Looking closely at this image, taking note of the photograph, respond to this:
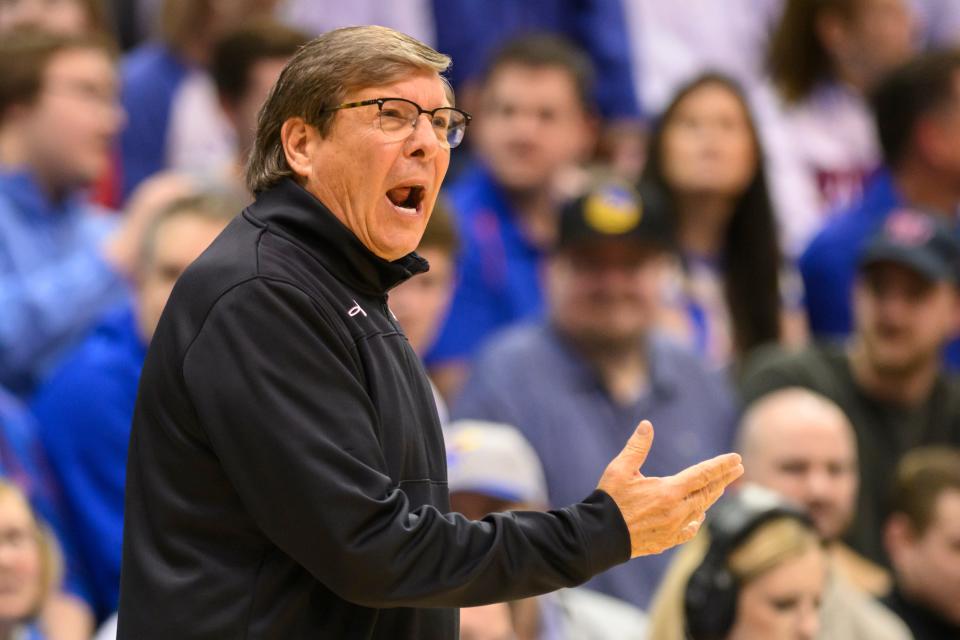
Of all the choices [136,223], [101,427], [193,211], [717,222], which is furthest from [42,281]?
[717,222]

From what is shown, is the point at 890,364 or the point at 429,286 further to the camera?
the point at 890,364

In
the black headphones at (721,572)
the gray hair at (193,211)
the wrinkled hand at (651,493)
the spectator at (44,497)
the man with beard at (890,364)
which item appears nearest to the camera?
the wrinkled hand at (651,493)

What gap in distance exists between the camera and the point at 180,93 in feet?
17.9

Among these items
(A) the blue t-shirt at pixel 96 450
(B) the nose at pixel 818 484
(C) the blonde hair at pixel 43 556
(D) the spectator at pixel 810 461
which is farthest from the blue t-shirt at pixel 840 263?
(C) the blonde hair at pixel 43 556

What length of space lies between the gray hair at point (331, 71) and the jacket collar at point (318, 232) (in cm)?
4

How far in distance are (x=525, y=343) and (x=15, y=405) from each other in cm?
139

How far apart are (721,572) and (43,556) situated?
1.52 m

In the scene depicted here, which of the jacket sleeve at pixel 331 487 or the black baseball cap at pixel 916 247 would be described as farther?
the black baseball cap at pixel 916 247

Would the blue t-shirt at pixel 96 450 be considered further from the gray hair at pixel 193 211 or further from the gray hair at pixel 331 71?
the gray hair at pixel 331 71

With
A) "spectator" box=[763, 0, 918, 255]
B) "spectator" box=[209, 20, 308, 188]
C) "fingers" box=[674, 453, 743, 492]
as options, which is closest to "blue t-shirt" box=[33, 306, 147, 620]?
"spectator" box=[209, 20, 308, 188]

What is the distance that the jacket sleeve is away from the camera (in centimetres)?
177

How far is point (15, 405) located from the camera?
13.5 feet

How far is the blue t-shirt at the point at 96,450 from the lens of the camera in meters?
4.09

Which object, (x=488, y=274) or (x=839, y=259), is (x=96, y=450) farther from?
(x=839, y=259)
